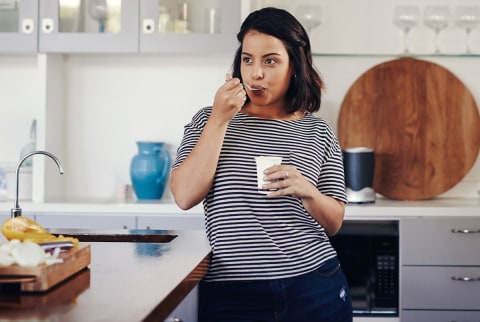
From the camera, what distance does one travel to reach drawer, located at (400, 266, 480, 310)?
3.22 metres

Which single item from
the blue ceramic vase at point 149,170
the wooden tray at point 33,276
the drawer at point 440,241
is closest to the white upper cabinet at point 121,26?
the blue ceramic vase at point 149,170

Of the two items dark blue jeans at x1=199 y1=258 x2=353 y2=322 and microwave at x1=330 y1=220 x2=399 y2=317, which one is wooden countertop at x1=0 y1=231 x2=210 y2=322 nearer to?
dark blue jeans at x1=199 y1=258 x2=353 y2=322

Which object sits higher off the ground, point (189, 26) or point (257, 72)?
point (189, 26)

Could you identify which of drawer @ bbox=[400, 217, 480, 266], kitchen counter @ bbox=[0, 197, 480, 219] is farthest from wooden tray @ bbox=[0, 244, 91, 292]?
drawer @ bbox=[400, 217, 480, 266]

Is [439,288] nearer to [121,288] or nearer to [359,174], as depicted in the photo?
[359,174]

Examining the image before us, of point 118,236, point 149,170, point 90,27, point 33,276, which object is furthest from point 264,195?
point 90,27

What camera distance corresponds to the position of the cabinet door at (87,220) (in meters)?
3.39

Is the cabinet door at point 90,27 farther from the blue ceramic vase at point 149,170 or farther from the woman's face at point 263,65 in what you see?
the woman's face at point 263,65

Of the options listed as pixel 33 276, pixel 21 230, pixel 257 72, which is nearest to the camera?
pixel 33 276

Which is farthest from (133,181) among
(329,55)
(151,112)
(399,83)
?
(399,83)

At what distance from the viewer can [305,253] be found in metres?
1.79

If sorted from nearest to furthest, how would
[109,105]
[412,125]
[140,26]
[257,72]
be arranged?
[257,72] → [140,26] → [412,125] → [109,105]

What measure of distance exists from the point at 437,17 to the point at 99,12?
1542 millimetres

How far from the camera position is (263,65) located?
6.27 feet
